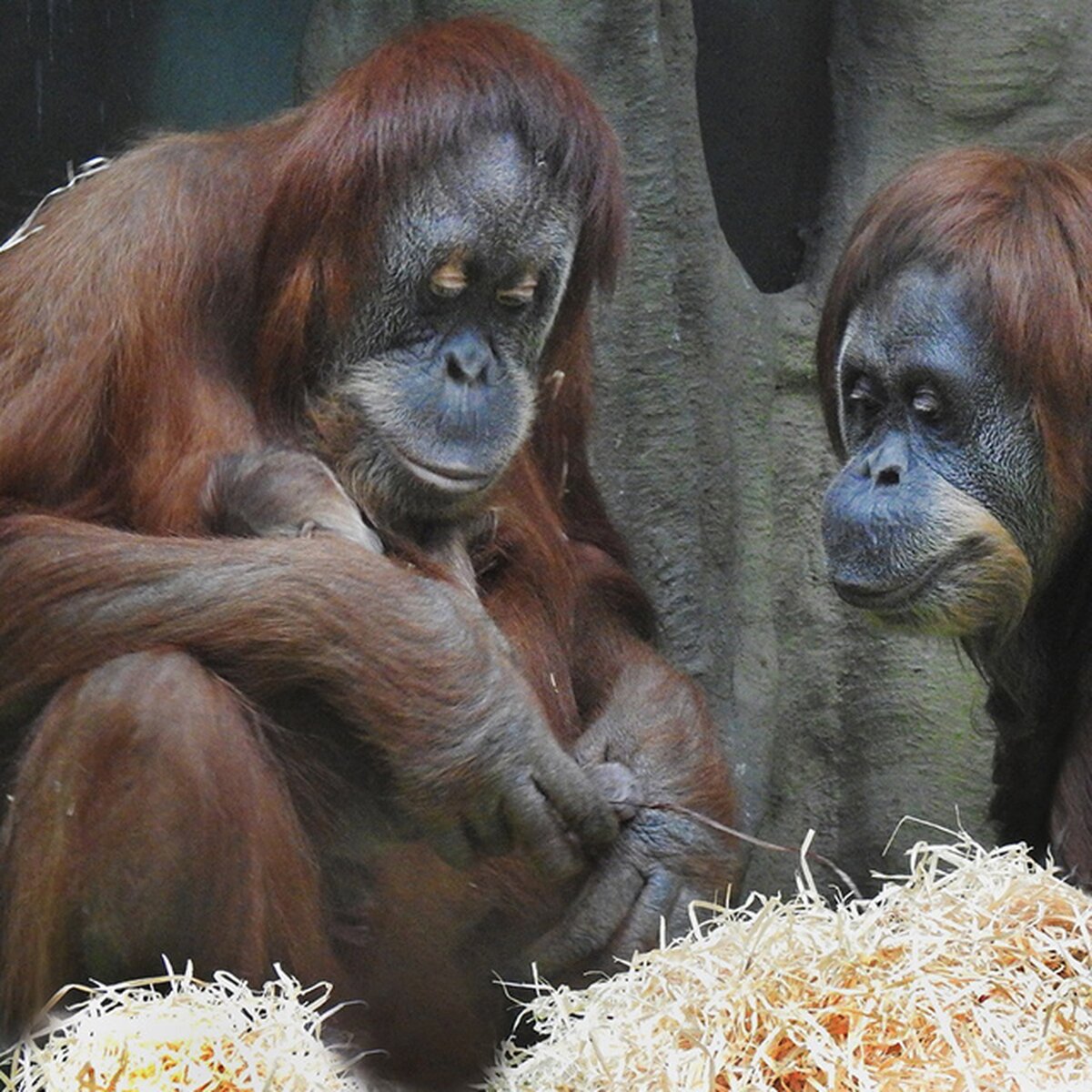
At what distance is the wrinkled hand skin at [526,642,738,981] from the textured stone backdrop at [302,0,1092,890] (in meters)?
0.75

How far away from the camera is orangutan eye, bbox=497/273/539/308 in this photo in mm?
2732

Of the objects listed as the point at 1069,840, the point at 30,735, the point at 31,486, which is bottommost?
the point at 1069,840

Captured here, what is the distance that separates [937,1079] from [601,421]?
1.88 metres

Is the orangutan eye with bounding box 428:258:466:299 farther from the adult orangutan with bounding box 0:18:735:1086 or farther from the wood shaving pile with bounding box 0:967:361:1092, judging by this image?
the wood shaving pile with bounding box 0:967:361:1092

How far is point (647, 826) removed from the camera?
9.39 feet

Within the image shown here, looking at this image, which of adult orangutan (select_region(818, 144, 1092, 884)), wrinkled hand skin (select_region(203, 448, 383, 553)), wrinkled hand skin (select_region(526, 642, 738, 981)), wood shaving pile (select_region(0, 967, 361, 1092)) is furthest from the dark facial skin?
wood shaving pile (select_region(0, 967, 361, 1092))

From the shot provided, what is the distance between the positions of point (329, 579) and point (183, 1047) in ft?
2.08

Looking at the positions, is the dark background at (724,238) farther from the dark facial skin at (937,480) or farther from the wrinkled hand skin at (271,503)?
the wrinkled hand skin at (271,503)

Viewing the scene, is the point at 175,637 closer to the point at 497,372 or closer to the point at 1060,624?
the point at 497,372

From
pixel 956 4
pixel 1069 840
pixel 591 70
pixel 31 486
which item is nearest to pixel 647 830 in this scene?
pixel 1069 840

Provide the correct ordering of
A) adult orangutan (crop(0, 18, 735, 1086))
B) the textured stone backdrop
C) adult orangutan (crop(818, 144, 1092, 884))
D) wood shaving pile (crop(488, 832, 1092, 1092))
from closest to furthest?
wood shaving pile (crop(488, 832, 1092, 1092)), adult orangutan (crop(0, 18, 735, 1086)), adult orangutan (crop(818, 144, 1092, 884)), the textured stone backdrop

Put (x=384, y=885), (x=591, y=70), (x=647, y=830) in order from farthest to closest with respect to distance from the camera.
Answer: (x=591, y=70) < (x=647, y=830) < (x=384, y=885)

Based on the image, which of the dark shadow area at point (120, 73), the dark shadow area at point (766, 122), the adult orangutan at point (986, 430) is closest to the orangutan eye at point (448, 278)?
the adult orangutan at point (986, 430)

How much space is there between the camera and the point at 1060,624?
291 centimetres
